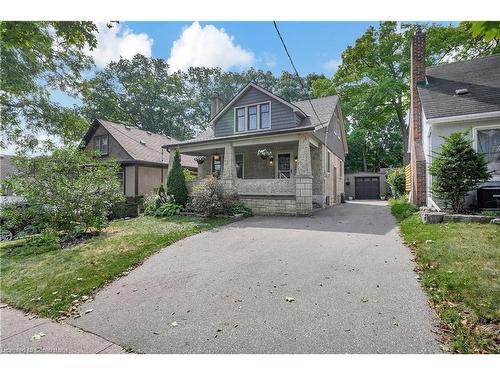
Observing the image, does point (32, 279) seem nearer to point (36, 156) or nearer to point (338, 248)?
point (36, 156)

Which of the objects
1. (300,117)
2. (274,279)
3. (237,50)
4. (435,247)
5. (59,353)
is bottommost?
(59,353)

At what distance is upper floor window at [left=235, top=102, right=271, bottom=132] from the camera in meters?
13.5

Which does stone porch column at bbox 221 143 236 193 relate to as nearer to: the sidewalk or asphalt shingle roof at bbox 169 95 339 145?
asphalt shingle roof at bbox 169 95 339 145

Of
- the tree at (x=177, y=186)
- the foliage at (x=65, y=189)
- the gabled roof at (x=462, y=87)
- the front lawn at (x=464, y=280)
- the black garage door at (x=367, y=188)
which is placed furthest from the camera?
the black garage door at (x=367, y=188)

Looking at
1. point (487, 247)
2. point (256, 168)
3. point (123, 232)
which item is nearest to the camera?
point (487, 247)

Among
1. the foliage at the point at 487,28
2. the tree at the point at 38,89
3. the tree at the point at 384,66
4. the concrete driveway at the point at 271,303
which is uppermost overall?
the tree at the point at 384,66

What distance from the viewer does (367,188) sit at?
24141mm

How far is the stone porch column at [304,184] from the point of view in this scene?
34.6ft

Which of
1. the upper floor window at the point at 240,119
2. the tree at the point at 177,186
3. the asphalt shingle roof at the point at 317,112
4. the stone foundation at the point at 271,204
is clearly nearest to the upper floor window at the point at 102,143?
the asphalt shingle roof at the point at 317,112

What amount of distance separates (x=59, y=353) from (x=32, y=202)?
236 inches

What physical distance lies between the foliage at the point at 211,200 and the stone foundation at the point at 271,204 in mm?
1332

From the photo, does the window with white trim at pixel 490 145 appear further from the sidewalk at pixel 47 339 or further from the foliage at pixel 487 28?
the sidewalk at pixel 47 339
